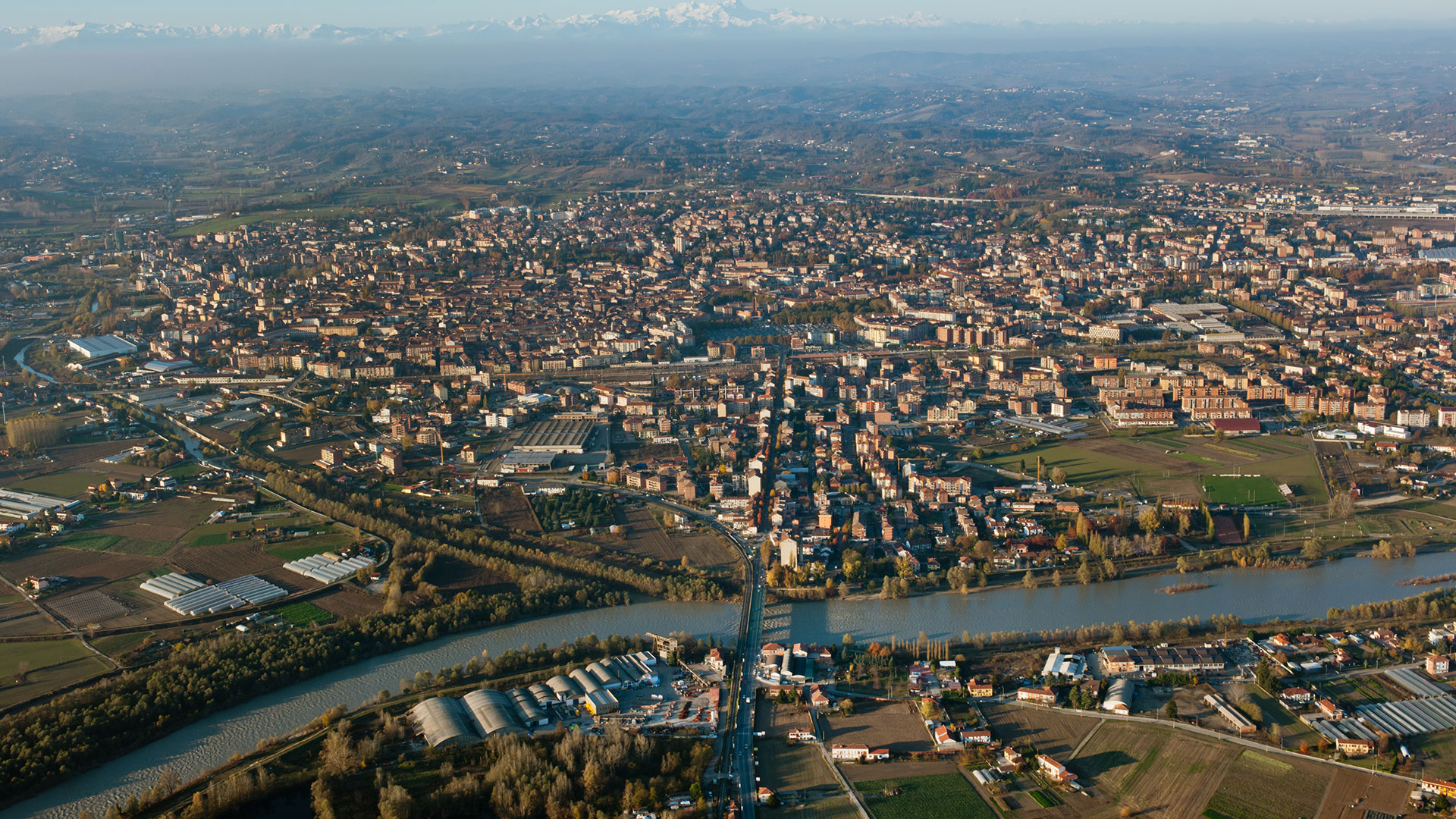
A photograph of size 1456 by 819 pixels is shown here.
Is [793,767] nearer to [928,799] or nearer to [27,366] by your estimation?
[928,799]

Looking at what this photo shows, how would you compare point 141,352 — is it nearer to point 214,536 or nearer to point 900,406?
point 214,536

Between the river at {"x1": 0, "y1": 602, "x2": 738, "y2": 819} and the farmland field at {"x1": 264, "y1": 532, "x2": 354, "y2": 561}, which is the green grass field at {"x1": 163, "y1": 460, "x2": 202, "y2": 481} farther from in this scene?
the river at {"x1": 0, "y1": 602, "x2": 738, "y2": 819}

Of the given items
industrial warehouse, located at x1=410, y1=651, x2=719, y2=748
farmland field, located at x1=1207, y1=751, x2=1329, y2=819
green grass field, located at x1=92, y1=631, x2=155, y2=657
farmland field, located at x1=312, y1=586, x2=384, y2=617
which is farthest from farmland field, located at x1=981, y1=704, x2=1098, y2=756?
green grass field, located at x1=92, y1=631, x2=155, y2=657

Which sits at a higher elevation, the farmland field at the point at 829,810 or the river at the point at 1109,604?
the farmland field at the point at 829,810

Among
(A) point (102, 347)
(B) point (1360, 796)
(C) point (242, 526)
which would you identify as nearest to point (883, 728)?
(B) point (1360, 796)

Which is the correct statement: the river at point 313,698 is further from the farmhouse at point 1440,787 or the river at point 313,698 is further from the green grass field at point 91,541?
the farmhouse at point 1440,787

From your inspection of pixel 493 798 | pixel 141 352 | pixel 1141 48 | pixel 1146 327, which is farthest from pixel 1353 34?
pixel 493 798

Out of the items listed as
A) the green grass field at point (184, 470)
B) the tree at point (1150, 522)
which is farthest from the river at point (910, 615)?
the green grass field at point (184, 470)
